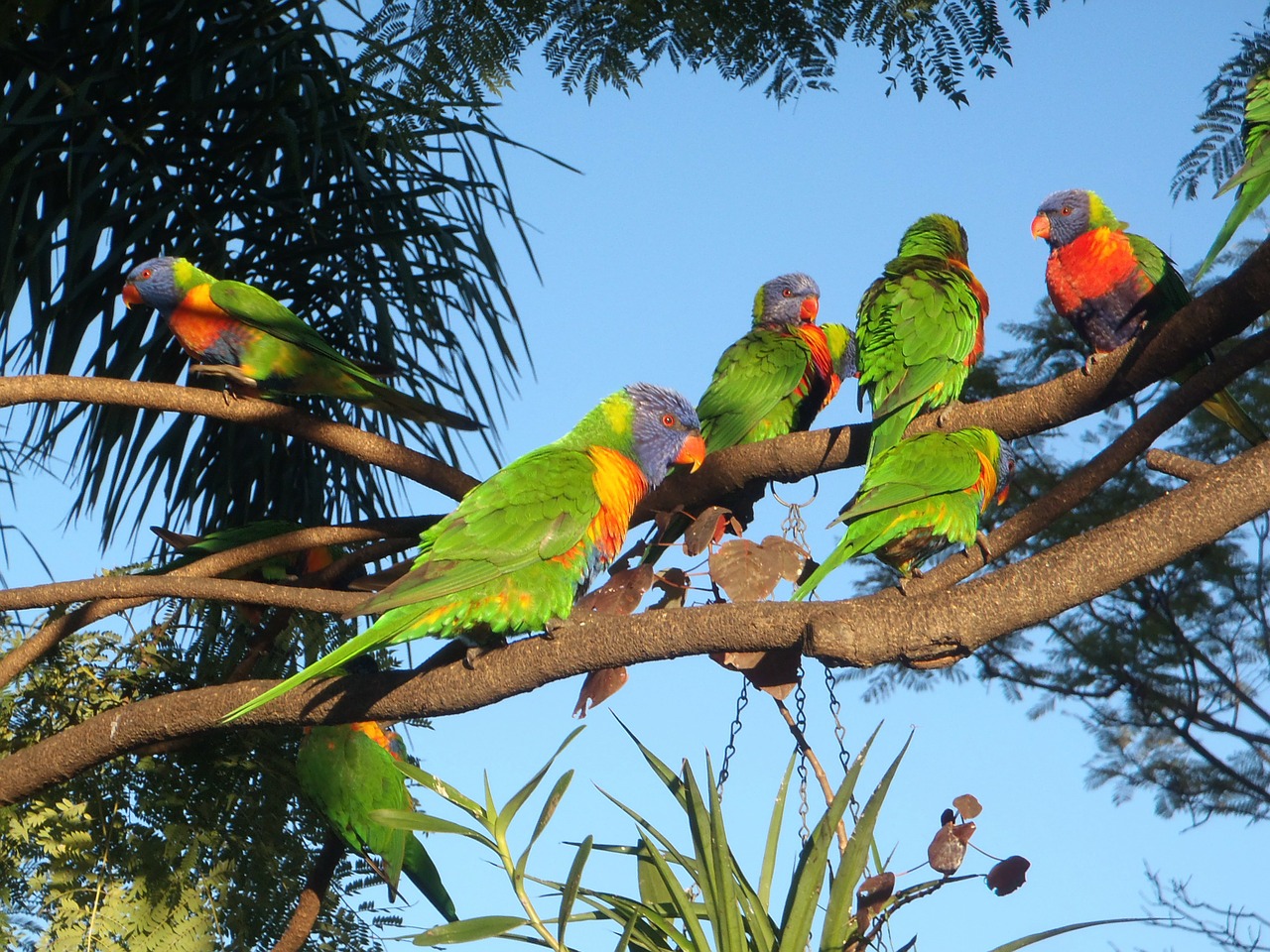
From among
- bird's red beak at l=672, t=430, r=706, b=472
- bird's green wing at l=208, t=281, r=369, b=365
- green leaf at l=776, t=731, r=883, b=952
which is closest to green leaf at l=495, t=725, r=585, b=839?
green leaf at l=776, t=731, r=883, b=952

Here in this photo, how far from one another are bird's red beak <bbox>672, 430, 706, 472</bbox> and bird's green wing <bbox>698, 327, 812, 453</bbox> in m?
0.32

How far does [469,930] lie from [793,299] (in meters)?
2.33

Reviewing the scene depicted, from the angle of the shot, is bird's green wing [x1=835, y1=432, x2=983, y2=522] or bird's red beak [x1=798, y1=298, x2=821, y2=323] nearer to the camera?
bird's green wing [x1=835, y1=432, x2=983, y2=522]

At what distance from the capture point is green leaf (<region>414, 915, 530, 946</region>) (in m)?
1.96

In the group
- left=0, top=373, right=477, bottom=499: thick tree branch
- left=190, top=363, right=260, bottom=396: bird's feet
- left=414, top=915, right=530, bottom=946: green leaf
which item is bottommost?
left=414, top=915, right=530, bottom=946: green leaf

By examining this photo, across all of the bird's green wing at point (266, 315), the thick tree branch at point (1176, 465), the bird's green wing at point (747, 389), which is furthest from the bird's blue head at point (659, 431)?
the thick tree branch at point (1176, 465)

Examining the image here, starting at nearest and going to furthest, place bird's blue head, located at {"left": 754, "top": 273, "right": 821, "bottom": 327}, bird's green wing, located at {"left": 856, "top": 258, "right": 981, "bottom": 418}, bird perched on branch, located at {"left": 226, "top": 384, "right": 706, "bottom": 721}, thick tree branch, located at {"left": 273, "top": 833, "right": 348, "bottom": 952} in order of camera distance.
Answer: bird perched on branch, located at {"left": 226, "top": 384, "right": 706, "bottom": 721} → bird's green wing, located at {"left": 856, "top": 258, "right": 981, "bottom": 418} → thick tree branch, located at {"left": 273, "top": 833, "right": 348, "bottom": 952} → bird's blue head, located at {"left": 754, "top": 273, "right": 821, "bottom": 327}

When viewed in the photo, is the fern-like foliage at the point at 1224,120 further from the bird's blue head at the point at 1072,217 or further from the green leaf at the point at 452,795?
the green leaf at the point at 452,795

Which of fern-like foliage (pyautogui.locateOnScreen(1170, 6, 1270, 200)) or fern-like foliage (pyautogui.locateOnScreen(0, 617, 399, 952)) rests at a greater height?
fern-like foliage (pyautogui.locateOnScreen(1170, 6, 1270, 200))

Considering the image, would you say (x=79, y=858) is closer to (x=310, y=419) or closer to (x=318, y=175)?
(x=310, y=419)

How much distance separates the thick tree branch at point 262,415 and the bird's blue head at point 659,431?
45cm

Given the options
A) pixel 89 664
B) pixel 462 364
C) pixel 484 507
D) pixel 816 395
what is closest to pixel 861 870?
pixel 484 507

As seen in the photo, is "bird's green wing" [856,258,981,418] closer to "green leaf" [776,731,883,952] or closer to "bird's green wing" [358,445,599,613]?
"bird's green wing" [358,445,599,613]

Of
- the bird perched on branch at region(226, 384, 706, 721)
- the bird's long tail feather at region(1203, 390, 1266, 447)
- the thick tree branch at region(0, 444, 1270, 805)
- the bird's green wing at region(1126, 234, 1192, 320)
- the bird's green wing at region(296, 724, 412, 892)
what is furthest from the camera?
the bird's green wing at region(1126, 234, 1192, 320)
